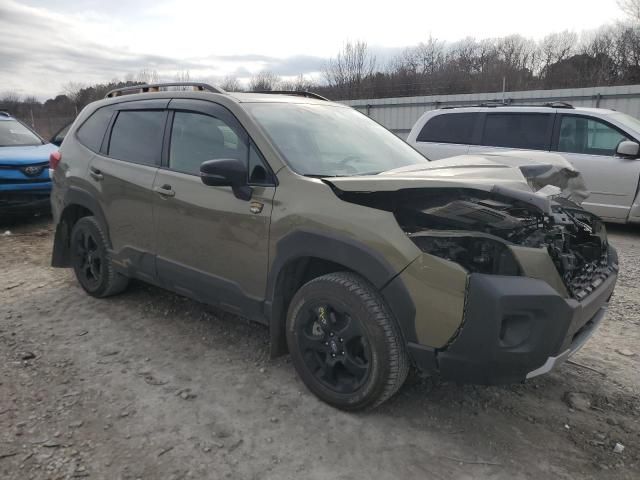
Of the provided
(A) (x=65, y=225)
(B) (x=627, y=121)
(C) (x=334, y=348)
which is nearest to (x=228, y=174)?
(C) (x=334, y=348)

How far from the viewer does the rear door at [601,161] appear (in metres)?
6.95

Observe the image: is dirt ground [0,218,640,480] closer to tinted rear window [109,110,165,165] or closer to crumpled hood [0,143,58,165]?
tinted rear window [109,110,165,165]

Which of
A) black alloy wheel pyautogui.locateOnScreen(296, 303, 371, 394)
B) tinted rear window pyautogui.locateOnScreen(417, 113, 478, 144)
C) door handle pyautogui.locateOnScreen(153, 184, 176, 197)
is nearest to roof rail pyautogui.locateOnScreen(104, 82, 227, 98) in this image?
door handle pyautogui.locateOnScreen(153, 184, 176, 197)

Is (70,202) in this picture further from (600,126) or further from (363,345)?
(600,126)

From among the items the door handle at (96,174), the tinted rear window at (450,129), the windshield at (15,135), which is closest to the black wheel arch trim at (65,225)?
the door handle at (96,174)

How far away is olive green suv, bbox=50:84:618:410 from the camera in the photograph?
2266 millimetres

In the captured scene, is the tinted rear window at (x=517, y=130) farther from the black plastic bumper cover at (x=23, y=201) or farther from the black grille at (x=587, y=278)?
the black plastic bumper cover at (x=23, y=201)

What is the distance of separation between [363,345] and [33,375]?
2199mm

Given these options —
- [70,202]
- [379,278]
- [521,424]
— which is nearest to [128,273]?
[70,202]

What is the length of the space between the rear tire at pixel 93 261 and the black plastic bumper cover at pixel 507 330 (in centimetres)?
312

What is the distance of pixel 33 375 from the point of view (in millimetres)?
3234

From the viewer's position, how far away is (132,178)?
384 cm

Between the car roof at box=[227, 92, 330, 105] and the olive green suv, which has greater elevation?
the car roof at box=[227, 92, 330, 105]

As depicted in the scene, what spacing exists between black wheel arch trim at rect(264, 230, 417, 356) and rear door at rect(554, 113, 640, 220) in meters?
5.65
